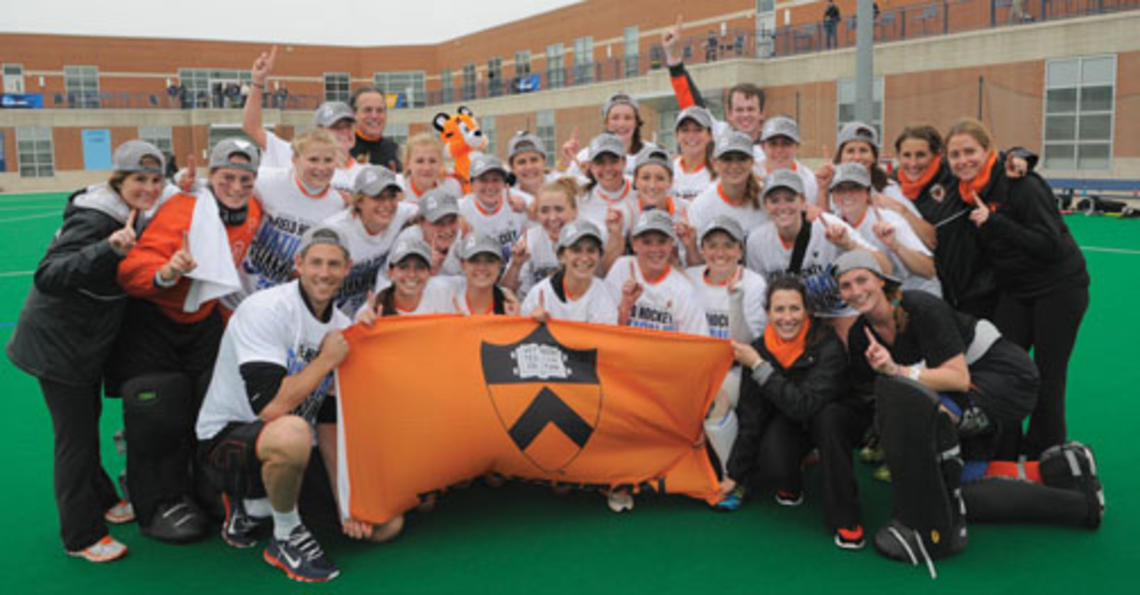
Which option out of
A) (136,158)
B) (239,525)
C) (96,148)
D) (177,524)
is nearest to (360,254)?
(136,158)

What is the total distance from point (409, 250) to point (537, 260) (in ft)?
4.34

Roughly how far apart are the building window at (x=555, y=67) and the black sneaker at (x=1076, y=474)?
164ft

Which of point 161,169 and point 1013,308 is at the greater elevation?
point 161,169

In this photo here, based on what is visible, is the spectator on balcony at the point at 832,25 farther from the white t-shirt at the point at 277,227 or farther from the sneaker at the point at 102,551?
the sneaker at the point at 102,551

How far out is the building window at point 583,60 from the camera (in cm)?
5038

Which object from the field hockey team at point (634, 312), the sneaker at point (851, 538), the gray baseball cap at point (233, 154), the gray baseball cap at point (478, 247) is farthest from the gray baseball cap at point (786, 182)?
the gray baseball cap at point (233, 154)

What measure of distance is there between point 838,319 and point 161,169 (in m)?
4.37

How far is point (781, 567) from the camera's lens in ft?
14.4

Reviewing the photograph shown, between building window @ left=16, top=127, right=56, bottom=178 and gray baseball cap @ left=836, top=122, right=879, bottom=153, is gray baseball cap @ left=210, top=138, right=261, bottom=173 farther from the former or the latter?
building window @ left=16, top=127, right=56, bottom=178

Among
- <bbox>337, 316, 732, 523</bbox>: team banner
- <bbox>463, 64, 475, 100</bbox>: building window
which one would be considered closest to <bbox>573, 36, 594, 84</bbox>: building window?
<bbox>463, 64, 475, 100</bbox>: building window

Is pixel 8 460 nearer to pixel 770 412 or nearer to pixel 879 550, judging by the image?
pixel 770 412

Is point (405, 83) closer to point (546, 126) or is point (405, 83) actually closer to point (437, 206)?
point (546, 126)

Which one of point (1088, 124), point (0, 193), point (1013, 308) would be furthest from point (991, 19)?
point (0, 193)

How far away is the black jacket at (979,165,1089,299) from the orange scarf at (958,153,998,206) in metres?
0.03
